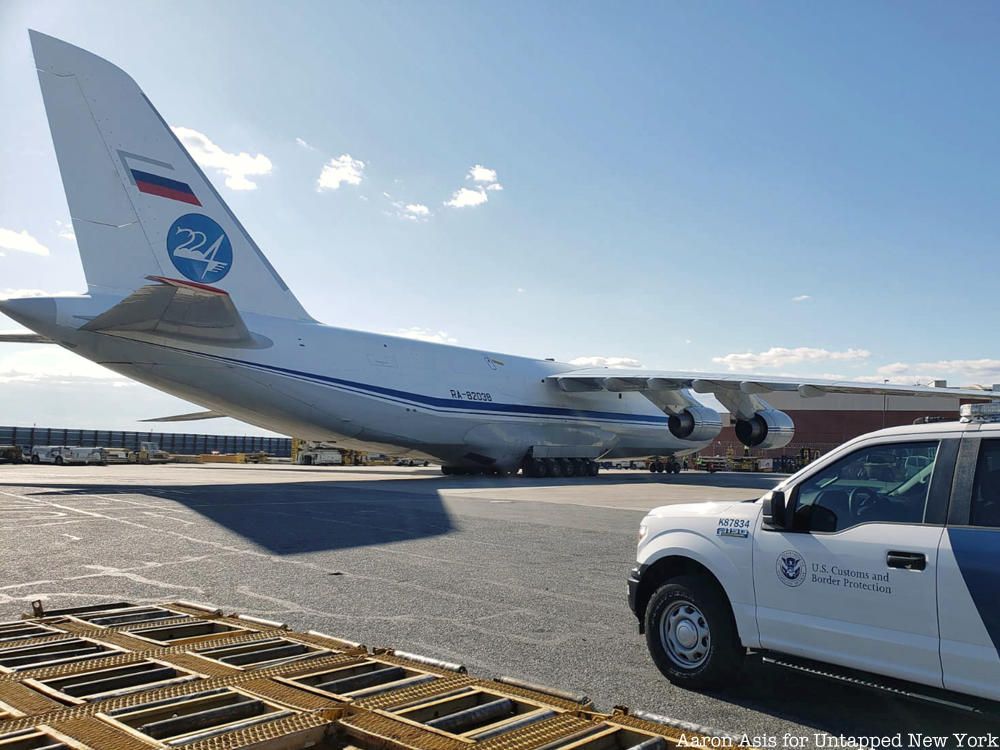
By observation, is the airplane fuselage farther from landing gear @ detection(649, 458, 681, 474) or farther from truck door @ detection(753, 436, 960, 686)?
truck door @ detection(753, 436, 960, 686)

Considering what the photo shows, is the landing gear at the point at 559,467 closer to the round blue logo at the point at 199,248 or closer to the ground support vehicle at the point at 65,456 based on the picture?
the round blue logo at the point at 199,248

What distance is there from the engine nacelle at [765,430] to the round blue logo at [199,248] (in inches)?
738

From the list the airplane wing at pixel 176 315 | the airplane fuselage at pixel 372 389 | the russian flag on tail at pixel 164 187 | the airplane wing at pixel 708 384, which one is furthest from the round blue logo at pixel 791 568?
the airplane wing at pixel 708 384

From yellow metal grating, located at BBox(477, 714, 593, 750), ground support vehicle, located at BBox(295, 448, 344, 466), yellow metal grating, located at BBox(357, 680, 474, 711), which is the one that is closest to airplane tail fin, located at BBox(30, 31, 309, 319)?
yellow metal grating, located at BBox(357, 680, 474, 711)

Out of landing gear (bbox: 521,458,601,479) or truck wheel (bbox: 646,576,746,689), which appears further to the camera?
landing gear (bbox: 521,458,601,479)

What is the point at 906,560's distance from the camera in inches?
161

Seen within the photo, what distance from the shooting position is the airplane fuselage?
19.3 metres

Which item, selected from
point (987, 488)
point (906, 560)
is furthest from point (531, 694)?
point (987, 488)

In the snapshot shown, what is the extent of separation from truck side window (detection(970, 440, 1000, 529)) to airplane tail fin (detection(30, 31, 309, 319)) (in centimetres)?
1876

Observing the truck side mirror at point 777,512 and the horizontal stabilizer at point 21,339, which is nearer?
the truck side mirror at point 777,512

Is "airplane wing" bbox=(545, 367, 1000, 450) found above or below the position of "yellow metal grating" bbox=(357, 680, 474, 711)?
above

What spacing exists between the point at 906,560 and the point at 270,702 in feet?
10.5

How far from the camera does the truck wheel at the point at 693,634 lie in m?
4.84

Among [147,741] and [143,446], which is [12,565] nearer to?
[147,741]
